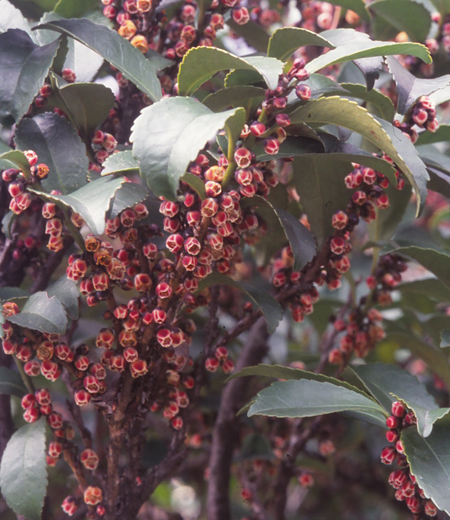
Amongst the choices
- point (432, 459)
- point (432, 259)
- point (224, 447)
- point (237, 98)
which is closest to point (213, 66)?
point (237, 98)

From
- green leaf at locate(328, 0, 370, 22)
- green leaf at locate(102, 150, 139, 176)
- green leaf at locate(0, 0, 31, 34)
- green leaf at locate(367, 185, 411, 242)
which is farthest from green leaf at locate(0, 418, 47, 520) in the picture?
green leaf at locate(328, 0, 370, 22)

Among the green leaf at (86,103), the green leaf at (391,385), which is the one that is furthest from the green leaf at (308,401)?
the green leaf at (86,103)

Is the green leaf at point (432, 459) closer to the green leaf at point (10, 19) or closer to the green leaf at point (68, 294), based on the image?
the green leaf at point (68, 294)

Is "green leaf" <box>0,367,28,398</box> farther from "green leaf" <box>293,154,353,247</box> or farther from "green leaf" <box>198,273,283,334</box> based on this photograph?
"green leaf" <box>293,154,353,247</box>

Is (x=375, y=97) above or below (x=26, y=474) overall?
above

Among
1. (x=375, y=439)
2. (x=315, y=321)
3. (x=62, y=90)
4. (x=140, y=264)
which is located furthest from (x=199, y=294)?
(x=375, y=439)

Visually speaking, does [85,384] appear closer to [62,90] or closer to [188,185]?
[188,185]

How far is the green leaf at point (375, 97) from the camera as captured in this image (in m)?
0.94

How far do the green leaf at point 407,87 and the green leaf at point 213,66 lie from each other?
0.73 feet

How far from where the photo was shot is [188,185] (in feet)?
2.75

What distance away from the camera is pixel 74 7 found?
3.60ft

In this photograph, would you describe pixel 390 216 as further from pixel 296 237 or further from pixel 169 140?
pixel 169 140

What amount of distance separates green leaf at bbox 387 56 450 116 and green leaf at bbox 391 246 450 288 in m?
0.25

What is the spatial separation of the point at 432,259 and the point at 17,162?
0.70 meters
